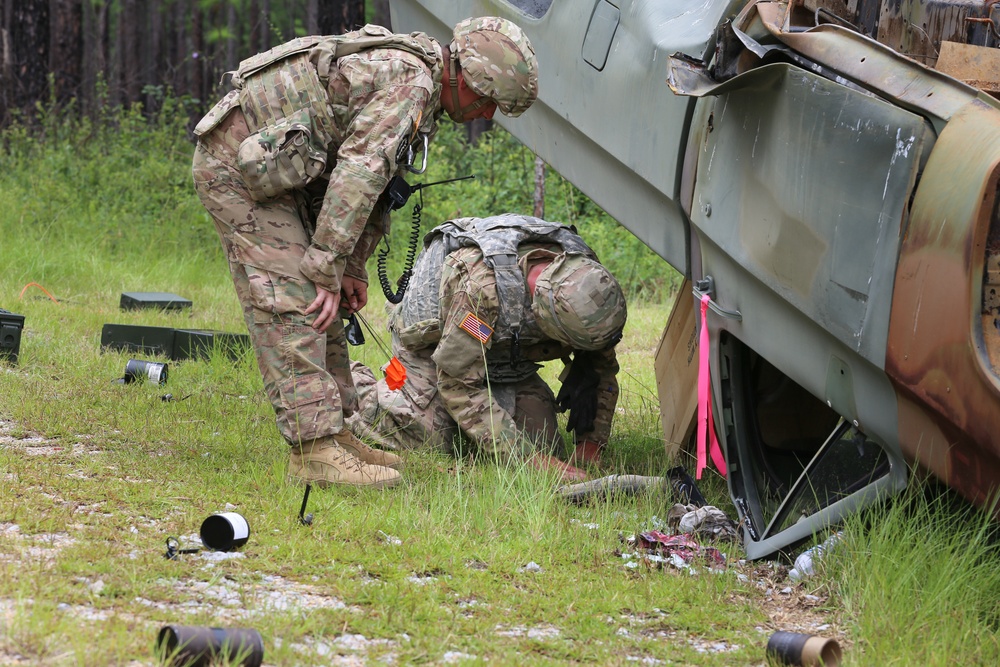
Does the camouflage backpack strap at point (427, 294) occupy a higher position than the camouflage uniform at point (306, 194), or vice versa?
the camouflage uniform at point (306, 194)

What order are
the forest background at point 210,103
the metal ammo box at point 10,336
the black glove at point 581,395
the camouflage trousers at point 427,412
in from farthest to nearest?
1. the forest background at point 210,103
2. the metal ammo box at point 10,336
3. the camouflage trousers at point 427,412
4. the black glove at point 581,395

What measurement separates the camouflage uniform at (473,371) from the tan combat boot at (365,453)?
381 mm

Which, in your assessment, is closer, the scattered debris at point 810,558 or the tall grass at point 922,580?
the tall grass at point 922,580

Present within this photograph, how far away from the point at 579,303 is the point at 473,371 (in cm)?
54

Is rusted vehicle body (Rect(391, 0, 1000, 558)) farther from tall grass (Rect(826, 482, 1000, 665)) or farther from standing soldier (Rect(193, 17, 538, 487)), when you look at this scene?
standing soldier (Rect(193, 17, 538, 487))

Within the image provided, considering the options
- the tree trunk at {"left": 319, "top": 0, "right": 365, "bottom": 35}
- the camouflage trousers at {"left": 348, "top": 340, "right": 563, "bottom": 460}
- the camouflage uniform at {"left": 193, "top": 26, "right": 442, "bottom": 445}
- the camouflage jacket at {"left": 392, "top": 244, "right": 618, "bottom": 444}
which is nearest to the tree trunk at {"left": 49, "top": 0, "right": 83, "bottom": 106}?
the tree trunk at {"left": 319, "top": 0, "right": 365, "bottom": 35}

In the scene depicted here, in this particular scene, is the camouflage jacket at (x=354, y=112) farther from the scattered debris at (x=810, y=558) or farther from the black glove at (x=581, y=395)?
the scattered debris at (x=810, y=558)

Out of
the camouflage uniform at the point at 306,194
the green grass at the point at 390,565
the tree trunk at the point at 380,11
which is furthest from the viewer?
the tree trunk at the point at 380,11

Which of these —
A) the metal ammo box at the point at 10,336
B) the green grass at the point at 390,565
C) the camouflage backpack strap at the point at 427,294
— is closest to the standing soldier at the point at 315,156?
the green grass at the point at 390,565

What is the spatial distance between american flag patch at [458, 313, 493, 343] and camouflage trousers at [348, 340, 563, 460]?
447 millimetres

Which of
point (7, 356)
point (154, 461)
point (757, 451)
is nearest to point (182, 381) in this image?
point (7, 356)

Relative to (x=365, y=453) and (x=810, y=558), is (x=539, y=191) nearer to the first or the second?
(x=365, y=453)

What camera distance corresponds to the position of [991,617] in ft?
9.43

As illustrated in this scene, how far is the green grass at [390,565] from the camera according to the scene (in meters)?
2.63
